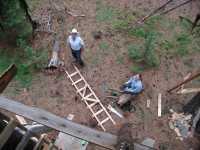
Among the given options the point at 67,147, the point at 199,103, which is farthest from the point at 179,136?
the point at 67,147

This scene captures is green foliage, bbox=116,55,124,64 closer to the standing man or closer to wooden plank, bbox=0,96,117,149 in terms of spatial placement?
the standing man

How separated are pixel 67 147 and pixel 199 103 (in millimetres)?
4169

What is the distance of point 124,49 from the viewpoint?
1140 cm

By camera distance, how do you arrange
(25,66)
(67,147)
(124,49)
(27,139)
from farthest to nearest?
(124,49)
(25,66)
(67,147)
(27,139)

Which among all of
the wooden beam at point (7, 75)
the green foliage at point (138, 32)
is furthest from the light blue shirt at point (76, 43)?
the wooden beam at point (7, 75)

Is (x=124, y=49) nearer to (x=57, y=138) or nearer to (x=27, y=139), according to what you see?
(x=57, y=138)

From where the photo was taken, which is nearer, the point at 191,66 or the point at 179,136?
the point at 179,136

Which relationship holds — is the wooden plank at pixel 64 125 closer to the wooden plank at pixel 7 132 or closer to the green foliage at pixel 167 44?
the wooden plank at pixel 7 132

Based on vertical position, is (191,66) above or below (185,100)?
above

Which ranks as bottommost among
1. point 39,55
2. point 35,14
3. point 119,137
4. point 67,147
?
point 119,137

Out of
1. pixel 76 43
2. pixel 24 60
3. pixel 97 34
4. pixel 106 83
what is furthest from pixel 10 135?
pixel 97 34

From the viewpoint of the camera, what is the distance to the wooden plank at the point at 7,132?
4.64m

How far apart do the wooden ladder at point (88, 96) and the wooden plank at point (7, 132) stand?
5101 mm

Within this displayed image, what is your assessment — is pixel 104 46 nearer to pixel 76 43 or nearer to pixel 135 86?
pixel 76 43
